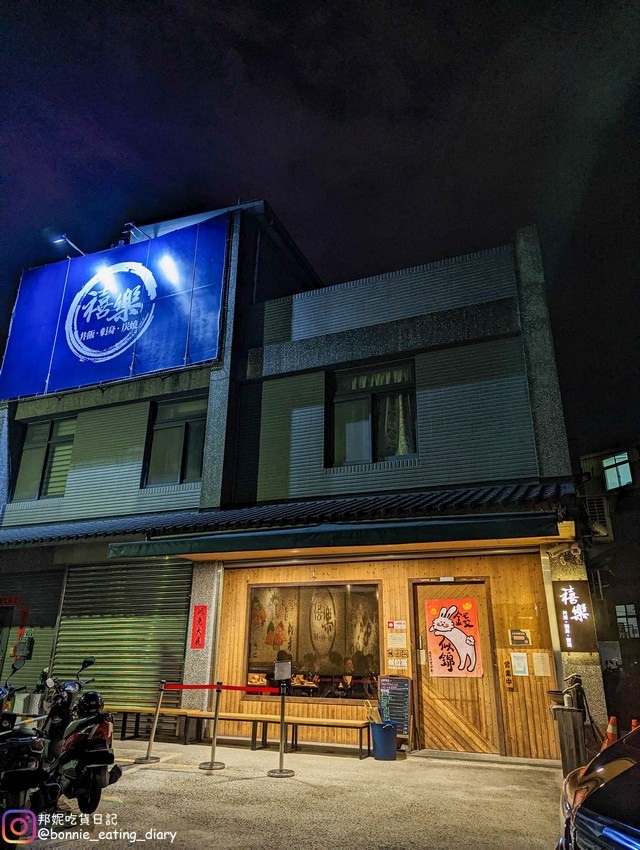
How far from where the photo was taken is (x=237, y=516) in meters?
10.9

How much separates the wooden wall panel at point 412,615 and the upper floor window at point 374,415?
96.2 inches

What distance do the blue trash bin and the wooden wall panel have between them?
117cm

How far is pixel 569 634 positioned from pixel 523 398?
4.34 m

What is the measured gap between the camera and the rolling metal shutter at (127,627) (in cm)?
1136

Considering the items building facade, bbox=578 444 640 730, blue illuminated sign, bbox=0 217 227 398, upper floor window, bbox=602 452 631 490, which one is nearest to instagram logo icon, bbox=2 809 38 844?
blue illuminated sign, bbox=0 217 227 398

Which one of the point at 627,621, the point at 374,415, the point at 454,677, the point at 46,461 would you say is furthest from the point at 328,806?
the point at 627,621

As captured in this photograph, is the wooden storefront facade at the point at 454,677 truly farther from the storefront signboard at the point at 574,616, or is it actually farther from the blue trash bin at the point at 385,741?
the blue trash bin at the point at 385,741

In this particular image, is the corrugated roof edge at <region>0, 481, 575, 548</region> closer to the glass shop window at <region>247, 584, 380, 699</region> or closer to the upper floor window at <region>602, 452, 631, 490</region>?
the glass shop window at <region>247, 584, 380, 699</region>

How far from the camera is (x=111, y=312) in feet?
49.7

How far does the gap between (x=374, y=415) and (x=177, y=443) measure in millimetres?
5121

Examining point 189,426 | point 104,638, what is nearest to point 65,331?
point 189,426

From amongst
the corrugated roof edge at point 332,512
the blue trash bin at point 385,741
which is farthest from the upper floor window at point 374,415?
the blue trash bin at point 385,741

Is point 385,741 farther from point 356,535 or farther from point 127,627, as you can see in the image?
point 127,627

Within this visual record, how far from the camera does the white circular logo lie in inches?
577
